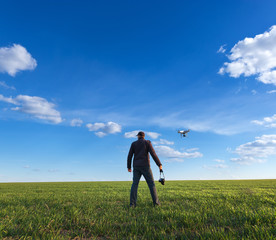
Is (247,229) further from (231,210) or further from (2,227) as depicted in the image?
(2,227)

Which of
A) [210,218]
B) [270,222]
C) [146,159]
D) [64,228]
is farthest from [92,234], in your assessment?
[270,222]

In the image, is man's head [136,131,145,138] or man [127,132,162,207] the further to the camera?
man's head [136,131,145,138]

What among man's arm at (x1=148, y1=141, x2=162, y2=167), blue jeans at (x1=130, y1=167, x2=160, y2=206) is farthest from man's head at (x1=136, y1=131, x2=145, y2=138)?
blue jeans at (x1=130, y1=167, x2=160, y2=206)

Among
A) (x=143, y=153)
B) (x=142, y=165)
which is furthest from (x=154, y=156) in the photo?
(x=142, y=165)

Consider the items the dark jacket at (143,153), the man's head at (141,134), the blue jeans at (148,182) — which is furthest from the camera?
the man's head at (141,134)

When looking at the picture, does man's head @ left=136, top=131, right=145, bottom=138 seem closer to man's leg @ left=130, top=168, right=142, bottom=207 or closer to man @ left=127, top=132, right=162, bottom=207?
man @ left=127, top=132, right=162, bottom=207

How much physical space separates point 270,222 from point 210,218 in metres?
1.38

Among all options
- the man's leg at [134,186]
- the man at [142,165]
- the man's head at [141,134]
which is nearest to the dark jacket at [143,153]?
the man at [142,165]

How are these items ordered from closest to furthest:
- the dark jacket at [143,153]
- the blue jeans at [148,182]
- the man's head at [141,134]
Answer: the blue jeans at [148,182], the dark jacket at [143,153], the man's head at [141,134]

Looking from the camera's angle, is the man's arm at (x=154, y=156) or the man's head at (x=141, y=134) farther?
the man's head at (x=141, y=134)

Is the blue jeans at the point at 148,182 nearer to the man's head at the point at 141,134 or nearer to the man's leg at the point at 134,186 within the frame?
the man's leg at the point at 134,186

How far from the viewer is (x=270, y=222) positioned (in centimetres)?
475

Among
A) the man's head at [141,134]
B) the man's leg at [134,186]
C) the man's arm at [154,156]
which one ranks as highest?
the man's head at [141,134]

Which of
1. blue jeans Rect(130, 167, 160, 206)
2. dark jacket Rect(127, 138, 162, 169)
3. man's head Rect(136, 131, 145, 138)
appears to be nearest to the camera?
blue jeans Rect(130, 167, 160, 206)
